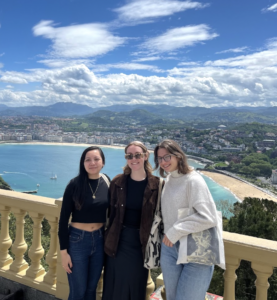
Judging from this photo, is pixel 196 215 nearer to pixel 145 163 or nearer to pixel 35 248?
pixel 145 163

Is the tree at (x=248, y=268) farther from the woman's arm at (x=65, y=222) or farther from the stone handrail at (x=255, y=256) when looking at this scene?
the woman's arm at (x=65, y=222)

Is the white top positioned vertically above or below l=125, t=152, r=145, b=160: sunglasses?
below

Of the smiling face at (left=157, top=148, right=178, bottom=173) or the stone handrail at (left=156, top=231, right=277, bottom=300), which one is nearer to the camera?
the stone handrail at (left=156, top=231, right=277, bottom=300)

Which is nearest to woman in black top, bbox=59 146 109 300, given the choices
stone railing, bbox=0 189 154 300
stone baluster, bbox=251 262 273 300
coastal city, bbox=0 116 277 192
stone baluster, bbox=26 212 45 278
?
stone railing, bbox=0 189 154 300

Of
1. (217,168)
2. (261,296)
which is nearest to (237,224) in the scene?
(261,296)

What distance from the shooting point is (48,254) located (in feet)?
7.80

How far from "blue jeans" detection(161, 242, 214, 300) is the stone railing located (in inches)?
20.6

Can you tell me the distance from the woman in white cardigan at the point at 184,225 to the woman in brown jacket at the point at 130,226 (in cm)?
13

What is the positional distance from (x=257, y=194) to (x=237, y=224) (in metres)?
40.6

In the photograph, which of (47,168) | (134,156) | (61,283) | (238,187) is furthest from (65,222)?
(47,168)

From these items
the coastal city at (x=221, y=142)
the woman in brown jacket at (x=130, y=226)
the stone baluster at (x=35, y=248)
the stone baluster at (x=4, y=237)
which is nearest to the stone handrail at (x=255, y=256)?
the woman in brown jacket at (x=130, y=226)

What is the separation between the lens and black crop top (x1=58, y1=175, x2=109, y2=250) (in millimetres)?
1870

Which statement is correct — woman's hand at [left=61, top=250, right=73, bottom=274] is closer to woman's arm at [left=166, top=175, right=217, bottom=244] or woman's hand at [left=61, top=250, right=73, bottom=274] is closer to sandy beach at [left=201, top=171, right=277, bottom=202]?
woman's arm at [left=166, top=175, right=217, bottom=244]

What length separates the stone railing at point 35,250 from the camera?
2309 millimetres
